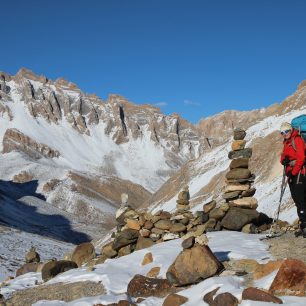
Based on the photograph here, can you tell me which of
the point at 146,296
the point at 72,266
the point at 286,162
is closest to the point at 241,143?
the point at 286,162

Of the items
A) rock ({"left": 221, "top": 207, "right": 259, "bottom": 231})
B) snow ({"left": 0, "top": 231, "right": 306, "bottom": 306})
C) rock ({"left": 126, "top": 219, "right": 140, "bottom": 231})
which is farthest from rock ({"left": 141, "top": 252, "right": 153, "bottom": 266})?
rock ({"left": 221, "top": 207, "right": 259, "bottom": 231})

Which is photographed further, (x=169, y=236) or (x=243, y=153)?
(x=243, y=153)

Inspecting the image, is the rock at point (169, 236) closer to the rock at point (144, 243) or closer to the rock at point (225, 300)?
the rock at point (144, 243)

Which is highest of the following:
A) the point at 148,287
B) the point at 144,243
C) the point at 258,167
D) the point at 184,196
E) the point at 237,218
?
Result: the point at 258,167

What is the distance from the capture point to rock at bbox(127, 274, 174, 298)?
500 inches

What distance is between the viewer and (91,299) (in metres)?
12.7

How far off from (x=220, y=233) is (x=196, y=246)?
18.6ft

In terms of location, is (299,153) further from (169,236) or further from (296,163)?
(169,236)

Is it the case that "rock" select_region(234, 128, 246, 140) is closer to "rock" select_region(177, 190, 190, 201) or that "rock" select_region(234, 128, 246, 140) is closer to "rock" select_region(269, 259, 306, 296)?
"rock" select_region(177, 190, 190, 201)

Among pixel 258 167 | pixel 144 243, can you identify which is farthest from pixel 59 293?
pixel 258 167

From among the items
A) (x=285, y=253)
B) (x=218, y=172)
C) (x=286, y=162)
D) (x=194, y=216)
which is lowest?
(x=285, y=253)

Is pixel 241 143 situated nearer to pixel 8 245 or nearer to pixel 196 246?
pixel 196 246

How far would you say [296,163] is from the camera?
1354 cm

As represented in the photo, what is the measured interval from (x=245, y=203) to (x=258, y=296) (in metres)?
10.5
